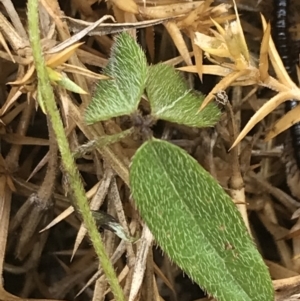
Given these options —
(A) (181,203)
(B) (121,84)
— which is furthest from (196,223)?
(B) (121,84)

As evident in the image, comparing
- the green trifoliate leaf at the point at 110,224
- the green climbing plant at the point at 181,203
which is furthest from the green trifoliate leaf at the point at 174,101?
the green trifoliate leaf at the point at 110,224

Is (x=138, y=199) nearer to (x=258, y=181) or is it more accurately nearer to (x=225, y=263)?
(x=225, y=263)

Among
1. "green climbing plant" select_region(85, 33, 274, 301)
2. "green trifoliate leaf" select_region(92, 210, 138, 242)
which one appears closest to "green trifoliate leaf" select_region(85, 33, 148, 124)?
"green climbing plant" select_region(85, 33, 274, 301)

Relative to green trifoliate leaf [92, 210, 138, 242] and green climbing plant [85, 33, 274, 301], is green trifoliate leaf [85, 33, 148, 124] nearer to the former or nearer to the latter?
green climbing plant [85, 33, 274, 301]

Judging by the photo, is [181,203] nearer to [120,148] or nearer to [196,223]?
[196,223]

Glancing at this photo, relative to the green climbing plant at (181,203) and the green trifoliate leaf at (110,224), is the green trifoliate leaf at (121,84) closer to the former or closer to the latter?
the green climbing plant at (181,203)

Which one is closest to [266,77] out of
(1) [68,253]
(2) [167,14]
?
(2) [167,14]
